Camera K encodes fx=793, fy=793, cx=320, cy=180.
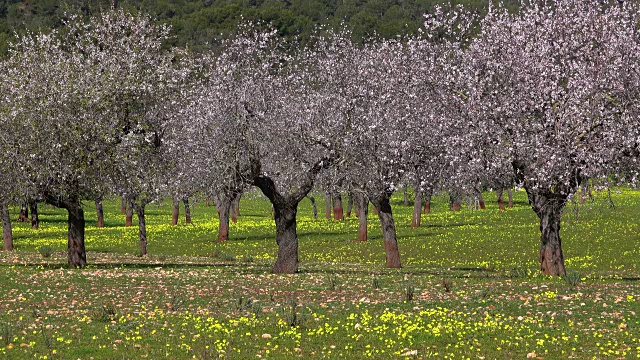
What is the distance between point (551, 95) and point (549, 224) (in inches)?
254

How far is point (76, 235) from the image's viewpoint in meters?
38.5

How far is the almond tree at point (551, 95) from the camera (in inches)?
1156

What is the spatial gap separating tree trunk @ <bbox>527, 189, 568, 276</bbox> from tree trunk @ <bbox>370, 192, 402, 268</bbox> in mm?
9836

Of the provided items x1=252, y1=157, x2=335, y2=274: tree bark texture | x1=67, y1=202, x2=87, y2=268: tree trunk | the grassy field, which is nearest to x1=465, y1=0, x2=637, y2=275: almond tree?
the grassy field

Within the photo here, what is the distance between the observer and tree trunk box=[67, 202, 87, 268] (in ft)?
125

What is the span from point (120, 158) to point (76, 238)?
5.00 metres

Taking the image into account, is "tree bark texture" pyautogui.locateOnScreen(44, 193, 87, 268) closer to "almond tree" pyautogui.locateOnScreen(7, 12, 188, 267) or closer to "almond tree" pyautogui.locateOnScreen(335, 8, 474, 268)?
"almond tree" pyautogui.locateOnScreen(7, 12, 188, 267)

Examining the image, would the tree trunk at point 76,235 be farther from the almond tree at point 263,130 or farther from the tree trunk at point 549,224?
the tree trunk at point 549,224

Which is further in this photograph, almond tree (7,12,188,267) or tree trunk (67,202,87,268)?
tree trunk (67,202,87,268)

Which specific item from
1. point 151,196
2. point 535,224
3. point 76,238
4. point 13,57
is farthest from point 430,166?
point 535,224

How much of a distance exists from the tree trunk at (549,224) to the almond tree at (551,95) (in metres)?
0.07

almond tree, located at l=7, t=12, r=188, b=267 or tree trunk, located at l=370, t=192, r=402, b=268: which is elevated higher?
almond tree, located at l=7, t=12, r=188, b=267

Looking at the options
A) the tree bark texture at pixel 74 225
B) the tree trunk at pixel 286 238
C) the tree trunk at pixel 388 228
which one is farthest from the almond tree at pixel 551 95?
the tree bark texture at pixel 74 225

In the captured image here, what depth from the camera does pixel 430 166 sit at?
123 ft
